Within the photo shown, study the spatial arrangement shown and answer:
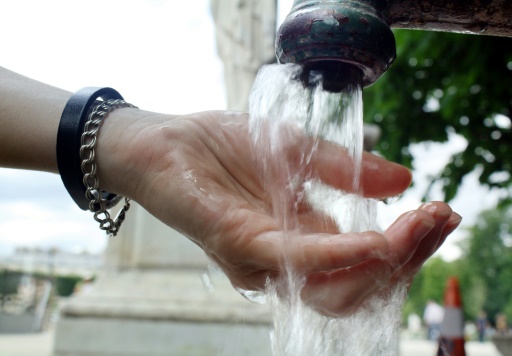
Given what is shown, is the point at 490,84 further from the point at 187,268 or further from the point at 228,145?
the point at 228,145

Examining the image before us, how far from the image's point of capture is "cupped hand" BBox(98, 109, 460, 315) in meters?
1.14

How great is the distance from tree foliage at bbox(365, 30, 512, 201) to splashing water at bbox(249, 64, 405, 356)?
3580 millimetres

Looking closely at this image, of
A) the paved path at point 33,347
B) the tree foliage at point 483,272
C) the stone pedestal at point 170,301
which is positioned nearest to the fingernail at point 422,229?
the stone pedestal at point 170,301

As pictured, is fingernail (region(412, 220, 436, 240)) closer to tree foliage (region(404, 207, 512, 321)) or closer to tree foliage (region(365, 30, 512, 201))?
tree foliage (region(365, 30, 512, 201))

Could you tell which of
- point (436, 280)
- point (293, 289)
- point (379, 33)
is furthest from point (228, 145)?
point (436, 280)

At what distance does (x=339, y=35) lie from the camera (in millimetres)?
1053

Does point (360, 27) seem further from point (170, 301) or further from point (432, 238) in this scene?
point (170, 301)

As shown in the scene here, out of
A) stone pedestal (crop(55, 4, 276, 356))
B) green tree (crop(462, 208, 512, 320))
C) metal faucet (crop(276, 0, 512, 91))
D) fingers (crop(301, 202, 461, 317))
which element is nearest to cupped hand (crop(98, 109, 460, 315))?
fingers (crop(301, 202, 461, 317))

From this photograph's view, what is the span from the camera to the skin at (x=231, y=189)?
45.1 inches

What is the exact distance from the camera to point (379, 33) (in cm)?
108

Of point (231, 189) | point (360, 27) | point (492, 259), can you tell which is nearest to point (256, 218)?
point (231, 189)

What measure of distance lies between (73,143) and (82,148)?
0.09ft

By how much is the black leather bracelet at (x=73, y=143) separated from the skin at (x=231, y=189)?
4 cm

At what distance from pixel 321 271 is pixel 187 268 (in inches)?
144
